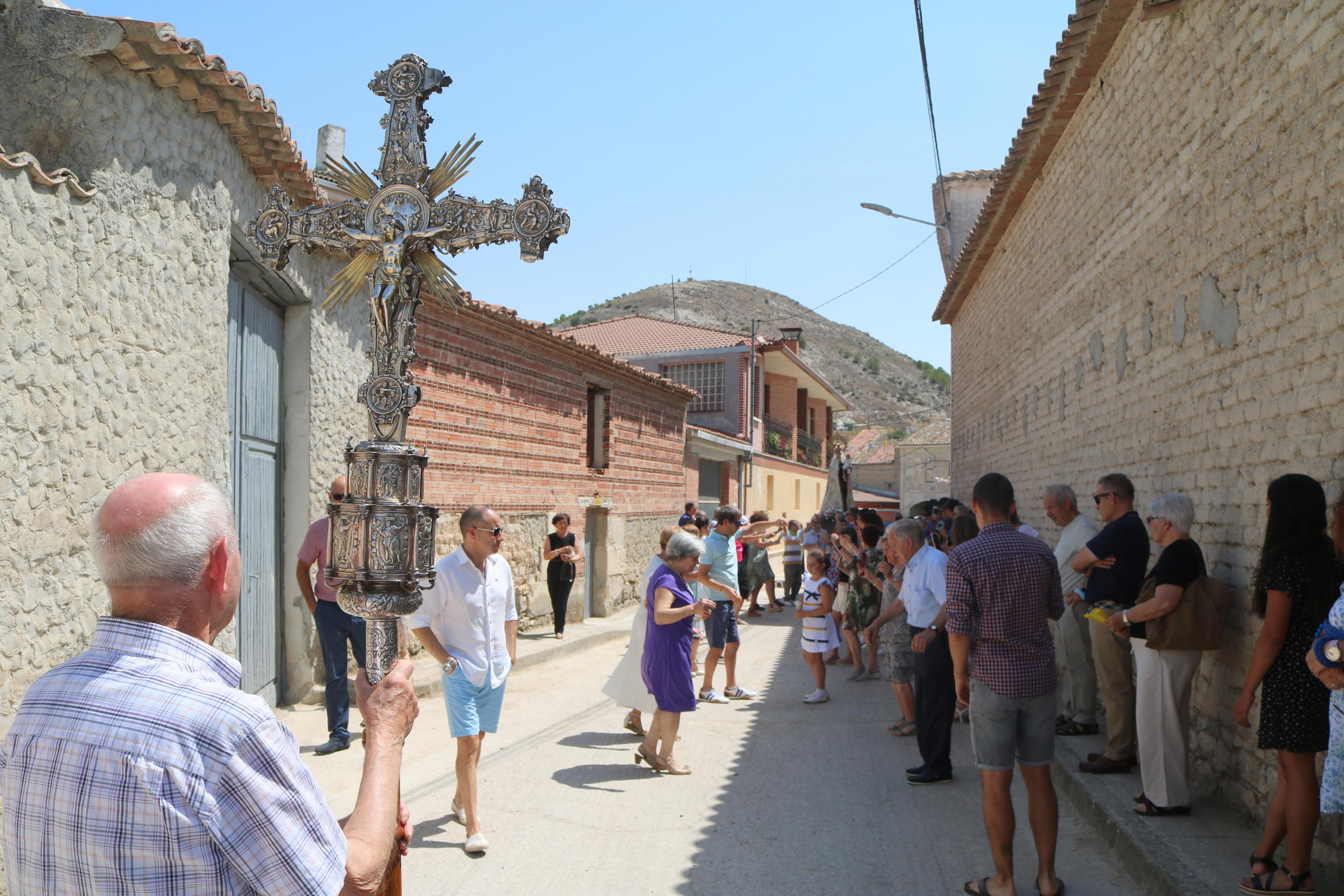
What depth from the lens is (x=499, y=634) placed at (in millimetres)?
5309

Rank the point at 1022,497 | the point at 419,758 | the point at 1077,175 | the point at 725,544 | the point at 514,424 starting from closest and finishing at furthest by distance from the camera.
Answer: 1. the point at 419,758
2. the point at 1077,175
3. the point at 725,544
4. the point at 1022,497
5. the point at 514,424

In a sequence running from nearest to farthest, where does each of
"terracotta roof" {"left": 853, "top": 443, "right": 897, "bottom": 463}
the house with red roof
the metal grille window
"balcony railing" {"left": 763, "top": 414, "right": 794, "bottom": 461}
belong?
the house with red roof < the metal grille window < "balcony railing" {"left": 763, "top": 414, "right": 794, "bottom": 461} < "terracotta roof" {"left": 853, "top": 443, "right": 897, "bottom": 463}

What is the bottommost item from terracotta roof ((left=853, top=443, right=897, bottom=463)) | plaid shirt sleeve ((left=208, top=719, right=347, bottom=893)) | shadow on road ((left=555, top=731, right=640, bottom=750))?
shadow on road ((left=555, top=731, right=640, bottom=750))

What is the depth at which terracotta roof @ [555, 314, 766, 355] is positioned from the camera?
2875cm

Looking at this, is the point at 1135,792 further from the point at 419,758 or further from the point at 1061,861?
the point at 419,758

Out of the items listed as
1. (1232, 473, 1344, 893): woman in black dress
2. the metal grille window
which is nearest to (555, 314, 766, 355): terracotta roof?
the metal grille window

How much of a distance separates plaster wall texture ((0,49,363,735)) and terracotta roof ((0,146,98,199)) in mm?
45

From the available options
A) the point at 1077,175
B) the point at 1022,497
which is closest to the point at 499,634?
the point at 1077,175

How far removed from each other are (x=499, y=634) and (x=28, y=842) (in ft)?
12.4

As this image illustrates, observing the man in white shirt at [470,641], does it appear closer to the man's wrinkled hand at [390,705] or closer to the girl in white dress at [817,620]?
the man's wrinkled hand at [390,705]

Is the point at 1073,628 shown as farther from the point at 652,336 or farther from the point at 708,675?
the point at 652,336

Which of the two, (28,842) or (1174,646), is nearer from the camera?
(28,842)

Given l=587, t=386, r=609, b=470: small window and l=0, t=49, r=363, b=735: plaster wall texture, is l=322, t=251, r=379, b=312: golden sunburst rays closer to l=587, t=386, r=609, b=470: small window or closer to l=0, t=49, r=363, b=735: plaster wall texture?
l=0, t=49, r=363, b=735: plaster wall texture

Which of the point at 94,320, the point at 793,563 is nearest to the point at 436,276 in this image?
the point at 94,320
